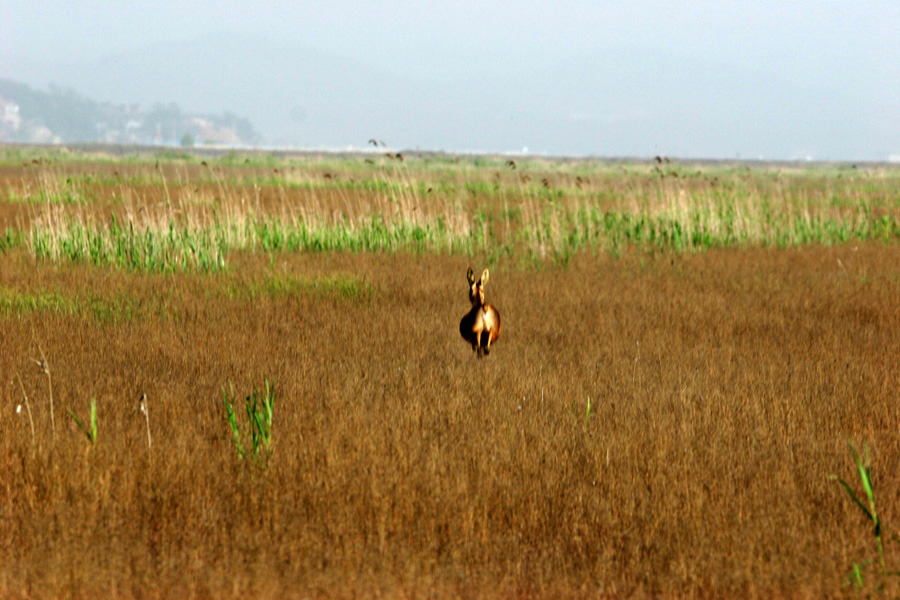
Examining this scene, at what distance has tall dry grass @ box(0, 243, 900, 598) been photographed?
3908mm

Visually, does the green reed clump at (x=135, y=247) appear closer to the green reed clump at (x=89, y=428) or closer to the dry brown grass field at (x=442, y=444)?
the dry brown grass field at (x=442, y=444)

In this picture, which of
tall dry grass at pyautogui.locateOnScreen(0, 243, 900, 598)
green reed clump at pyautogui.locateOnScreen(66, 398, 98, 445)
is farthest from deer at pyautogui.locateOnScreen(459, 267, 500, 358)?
green reed clump at pyautogui.locateOnScreen(66, 398, 98, 445)

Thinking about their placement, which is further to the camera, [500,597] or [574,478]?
[574,478]

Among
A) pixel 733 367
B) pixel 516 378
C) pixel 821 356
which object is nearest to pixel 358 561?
pixel 516 378

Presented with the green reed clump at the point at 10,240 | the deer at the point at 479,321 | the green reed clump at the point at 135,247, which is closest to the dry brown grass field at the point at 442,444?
the deer at the point at 479,321

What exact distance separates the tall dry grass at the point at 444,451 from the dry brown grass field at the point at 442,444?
19 millimetres

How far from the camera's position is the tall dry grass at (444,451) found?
3.91 meters

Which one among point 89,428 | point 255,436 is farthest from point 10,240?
point 255,436

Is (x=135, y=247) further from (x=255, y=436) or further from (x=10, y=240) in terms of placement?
(x=255, y=436)

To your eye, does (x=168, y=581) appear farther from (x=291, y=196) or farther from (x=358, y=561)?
(x=291, y=196)

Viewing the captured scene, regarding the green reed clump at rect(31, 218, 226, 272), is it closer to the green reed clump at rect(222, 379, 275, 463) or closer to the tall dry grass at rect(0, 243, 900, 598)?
the tall dry grass at rect(0, 243, 900, 598)

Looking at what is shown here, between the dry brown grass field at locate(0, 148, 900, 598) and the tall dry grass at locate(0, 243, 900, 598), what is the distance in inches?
0.7

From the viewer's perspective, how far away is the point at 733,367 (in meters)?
7.38

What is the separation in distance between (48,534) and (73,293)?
6.48 metres
